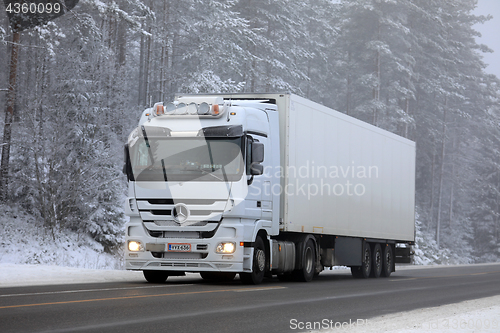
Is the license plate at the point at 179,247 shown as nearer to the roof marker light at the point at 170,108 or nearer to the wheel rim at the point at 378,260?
the roof marker light at the point at 170,108

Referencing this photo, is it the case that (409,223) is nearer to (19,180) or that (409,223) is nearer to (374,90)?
(19,180)

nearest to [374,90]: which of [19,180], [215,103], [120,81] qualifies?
[120,81]

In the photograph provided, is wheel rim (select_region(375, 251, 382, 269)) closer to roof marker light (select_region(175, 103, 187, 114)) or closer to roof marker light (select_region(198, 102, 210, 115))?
roof marker light (select_region(198, 102, 210, 115))

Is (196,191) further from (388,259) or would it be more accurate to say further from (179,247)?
(388,259)

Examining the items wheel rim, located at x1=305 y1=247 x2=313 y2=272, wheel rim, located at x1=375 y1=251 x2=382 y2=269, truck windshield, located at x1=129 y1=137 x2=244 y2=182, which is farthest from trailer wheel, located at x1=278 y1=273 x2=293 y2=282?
wheel rim, located at x1=375 y1=251 x2=382 y2=269

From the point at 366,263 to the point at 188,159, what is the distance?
9.30m

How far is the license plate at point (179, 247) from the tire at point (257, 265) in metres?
1.49

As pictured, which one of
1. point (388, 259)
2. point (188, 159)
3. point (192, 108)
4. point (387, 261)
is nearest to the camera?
point (188, 159)

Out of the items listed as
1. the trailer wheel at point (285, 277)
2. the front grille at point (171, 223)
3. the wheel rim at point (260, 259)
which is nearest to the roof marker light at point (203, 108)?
the front grille at point (171, 223)

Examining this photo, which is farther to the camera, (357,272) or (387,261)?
(387,261)

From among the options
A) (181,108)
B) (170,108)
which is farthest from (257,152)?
(170,108)

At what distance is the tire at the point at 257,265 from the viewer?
14.8m

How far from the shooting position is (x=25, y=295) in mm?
11547

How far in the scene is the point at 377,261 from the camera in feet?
73.3
